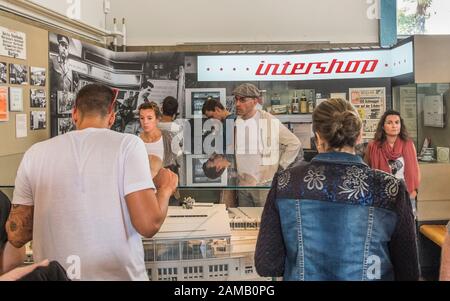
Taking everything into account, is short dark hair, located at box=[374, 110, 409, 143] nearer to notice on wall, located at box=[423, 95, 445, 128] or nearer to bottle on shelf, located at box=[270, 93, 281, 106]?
notice on wall, located at box=[423, 95, 445, 128]

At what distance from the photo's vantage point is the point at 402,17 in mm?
5371

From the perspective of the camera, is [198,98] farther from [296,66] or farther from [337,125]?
[337,125]

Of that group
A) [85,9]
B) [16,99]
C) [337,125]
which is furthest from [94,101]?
[85,9]

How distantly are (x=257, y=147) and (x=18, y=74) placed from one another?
5.20 feet

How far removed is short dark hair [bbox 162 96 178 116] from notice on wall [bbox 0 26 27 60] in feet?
5.68

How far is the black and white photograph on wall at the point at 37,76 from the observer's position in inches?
133

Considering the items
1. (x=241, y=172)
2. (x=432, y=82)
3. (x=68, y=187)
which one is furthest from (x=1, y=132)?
(x=432, y=82)

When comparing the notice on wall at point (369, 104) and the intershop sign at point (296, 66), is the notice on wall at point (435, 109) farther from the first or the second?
the intershop sign at point (296, 66)

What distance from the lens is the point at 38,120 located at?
11.4 feet

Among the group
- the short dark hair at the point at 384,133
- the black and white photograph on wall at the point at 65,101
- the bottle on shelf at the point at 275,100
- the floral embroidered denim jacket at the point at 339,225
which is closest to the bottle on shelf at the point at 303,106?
the bottle on shelf at the point at 275,100

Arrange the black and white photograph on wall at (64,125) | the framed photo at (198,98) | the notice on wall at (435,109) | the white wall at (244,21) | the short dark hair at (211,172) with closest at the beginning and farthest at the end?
the short dark hair at (211,172)
the black and white photograph on wall at (64,125)
the notice on wall at (435,109)
the framed photo at (198,98)
the white wall at (244,21)

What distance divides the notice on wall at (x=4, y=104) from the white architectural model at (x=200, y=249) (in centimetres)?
193

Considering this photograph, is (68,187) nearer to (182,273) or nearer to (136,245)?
(136,245)

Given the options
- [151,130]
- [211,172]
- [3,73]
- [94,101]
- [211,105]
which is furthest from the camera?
[211,105]
